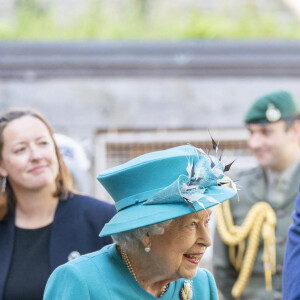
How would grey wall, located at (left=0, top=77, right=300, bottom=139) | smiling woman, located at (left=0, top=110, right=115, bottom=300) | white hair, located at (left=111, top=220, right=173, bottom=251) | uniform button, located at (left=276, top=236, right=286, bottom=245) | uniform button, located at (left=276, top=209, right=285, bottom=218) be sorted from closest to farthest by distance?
1. white hair, located at (left=111, top=220, right=173, bottom=251)
2. smiling woman, located at (left=0, top=110, right=115, bottom=300)
3. uniform button, located at (left=276, top=236, right=286, bottom=245)
4. uniform button, located at (left=276, top=209, right=285, bottom=218)
5. grey wall, located at (left=0, top=77, right=300, bottom=139)

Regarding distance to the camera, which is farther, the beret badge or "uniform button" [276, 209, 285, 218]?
the beret badge

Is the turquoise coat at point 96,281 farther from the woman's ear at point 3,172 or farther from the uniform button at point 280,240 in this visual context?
the uniform button at point 280,240

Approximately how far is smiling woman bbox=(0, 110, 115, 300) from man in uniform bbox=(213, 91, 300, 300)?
1243 millimetres

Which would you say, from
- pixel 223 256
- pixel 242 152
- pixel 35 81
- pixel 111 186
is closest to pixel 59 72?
pixel 35 81

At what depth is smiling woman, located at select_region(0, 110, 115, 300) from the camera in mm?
4070

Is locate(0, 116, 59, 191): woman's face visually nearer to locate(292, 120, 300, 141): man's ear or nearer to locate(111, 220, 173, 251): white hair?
locate(111, 220, 173, 251): white hair

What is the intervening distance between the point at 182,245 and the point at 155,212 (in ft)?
0.59

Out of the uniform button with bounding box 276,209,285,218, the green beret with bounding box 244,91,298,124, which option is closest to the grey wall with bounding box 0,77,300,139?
the green beret with bounding box 244,91,298,124

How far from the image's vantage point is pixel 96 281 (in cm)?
291

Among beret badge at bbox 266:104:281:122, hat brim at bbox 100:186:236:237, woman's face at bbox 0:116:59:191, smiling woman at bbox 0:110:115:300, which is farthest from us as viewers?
beret badge at bbox 266:104:281:122

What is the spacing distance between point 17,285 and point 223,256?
5.28ft

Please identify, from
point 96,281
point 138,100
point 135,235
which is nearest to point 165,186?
point 135,235

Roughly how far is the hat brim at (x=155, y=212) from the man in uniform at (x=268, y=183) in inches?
88.5

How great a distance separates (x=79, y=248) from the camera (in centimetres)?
413
